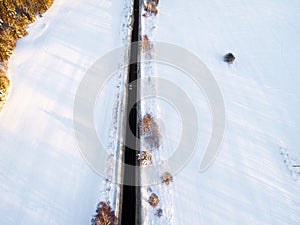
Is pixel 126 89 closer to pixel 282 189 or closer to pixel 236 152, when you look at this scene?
pixel 236 152

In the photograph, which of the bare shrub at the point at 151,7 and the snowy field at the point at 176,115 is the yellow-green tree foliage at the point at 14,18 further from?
the bare shrub at the point at 151,7

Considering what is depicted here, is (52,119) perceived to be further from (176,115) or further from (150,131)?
(176,115)

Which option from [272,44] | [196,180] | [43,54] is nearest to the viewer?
[196,180]

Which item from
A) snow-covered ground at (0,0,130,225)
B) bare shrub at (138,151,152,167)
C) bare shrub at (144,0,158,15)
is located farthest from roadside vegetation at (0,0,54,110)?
bare shrub at (138,151,152,167)

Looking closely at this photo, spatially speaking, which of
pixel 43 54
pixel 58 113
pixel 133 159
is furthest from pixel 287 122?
pixel 43 54

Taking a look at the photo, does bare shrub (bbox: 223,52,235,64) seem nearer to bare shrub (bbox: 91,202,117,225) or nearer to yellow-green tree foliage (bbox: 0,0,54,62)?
bare shrub (bbox: 91,202,117,225)
